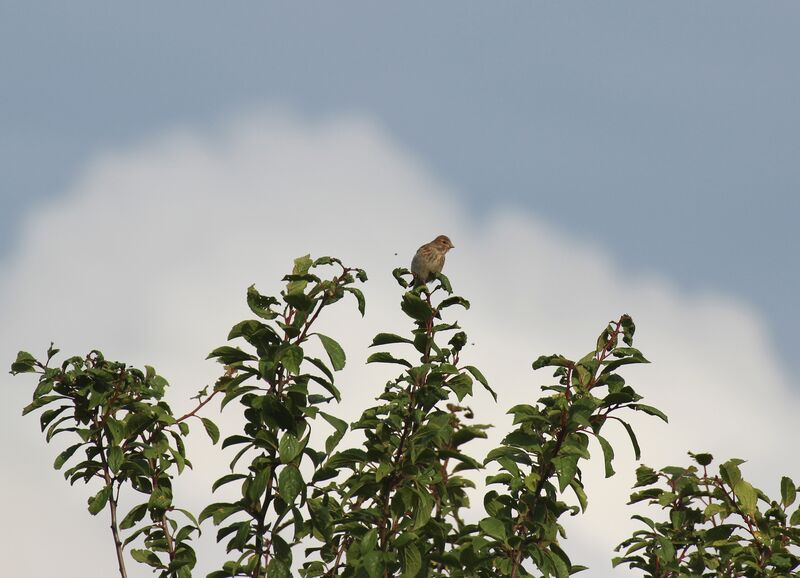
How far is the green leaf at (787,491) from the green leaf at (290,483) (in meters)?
4.78

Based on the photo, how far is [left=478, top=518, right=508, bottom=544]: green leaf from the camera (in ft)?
25.4

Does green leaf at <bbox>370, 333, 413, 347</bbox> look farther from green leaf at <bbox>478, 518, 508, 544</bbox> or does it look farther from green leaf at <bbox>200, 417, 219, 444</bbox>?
green leaf at <bbox>200, 417, 219, 444</bbox>

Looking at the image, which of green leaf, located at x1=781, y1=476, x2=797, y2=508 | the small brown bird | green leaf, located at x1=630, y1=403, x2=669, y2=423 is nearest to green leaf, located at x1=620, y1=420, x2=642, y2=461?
green leaf, located at x1=630, y1=403, x2=669, y2=423

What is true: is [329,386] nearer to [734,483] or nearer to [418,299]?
[418,299]

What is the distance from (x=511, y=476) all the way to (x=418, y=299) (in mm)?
1525

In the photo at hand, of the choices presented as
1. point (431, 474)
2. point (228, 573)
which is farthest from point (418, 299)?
point (228, 573)

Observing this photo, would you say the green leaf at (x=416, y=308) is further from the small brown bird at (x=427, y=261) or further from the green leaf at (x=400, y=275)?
the small brown bird at (x=427, y=261)

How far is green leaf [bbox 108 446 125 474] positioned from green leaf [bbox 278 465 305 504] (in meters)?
2.19

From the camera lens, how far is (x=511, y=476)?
8.05m

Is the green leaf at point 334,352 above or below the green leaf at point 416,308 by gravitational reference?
below

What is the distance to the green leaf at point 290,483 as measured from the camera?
24.2 feet

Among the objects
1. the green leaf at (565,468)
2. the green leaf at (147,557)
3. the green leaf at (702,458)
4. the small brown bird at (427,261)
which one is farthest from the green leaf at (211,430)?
the small brown bird at (427,261)

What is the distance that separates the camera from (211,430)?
9.72 metres

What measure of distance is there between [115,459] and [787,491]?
6.04 metres
